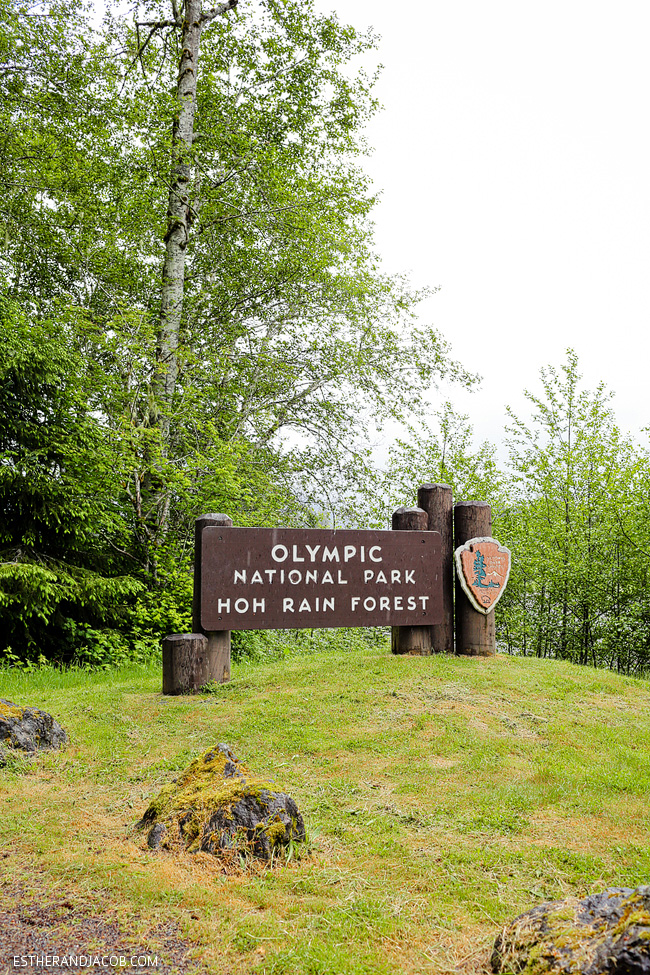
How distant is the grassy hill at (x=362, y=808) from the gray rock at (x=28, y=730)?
173mm

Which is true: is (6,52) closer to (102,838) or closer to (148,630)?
(148,630)

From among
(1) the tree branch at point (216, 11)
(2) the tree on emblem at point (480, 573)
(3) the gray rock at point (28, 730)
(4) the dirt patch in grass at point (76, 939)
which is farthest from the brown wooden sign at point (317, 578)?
(1) the tree branch at point (216, 11)

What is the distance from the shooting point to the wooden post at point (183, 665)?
7066 millimetres

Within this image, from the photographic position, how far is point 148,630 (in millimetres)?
10492

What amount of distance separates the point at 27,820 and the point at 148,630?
22.1ft

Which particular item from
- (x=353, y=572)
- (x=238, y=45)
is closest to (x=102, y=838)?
(x=353, y=572)

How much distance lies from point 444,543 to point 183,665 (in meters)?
3.53

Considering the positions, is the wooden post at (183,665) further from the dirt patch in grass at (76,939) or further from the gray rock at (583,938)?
the gray rock at (583,938)

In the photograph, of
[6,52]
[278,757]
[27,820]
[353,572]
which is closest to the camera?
[27,820]

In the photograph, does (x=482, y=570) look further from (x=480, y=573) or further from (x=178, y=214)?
(x=178, y=214)

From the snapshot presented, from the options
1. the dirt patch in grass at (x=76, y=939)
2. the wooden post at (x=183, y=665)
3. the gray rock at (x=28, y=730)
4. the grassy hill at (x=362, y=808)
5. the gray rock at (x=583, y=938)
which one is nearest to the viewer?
the gray rock at (x=583, y=938)

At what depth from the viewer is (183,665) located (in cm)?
709

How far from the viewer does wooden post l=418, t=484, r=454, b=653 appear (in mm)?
8586

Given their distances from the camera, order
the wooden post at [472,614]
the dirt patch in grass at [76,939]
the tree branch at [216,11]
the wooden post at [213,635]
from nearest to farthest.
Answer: the dirt patch in grass at [76,939] < the wooden post at [213,635] < the wooden post at [472,614] < the tree branch at [216,11]
